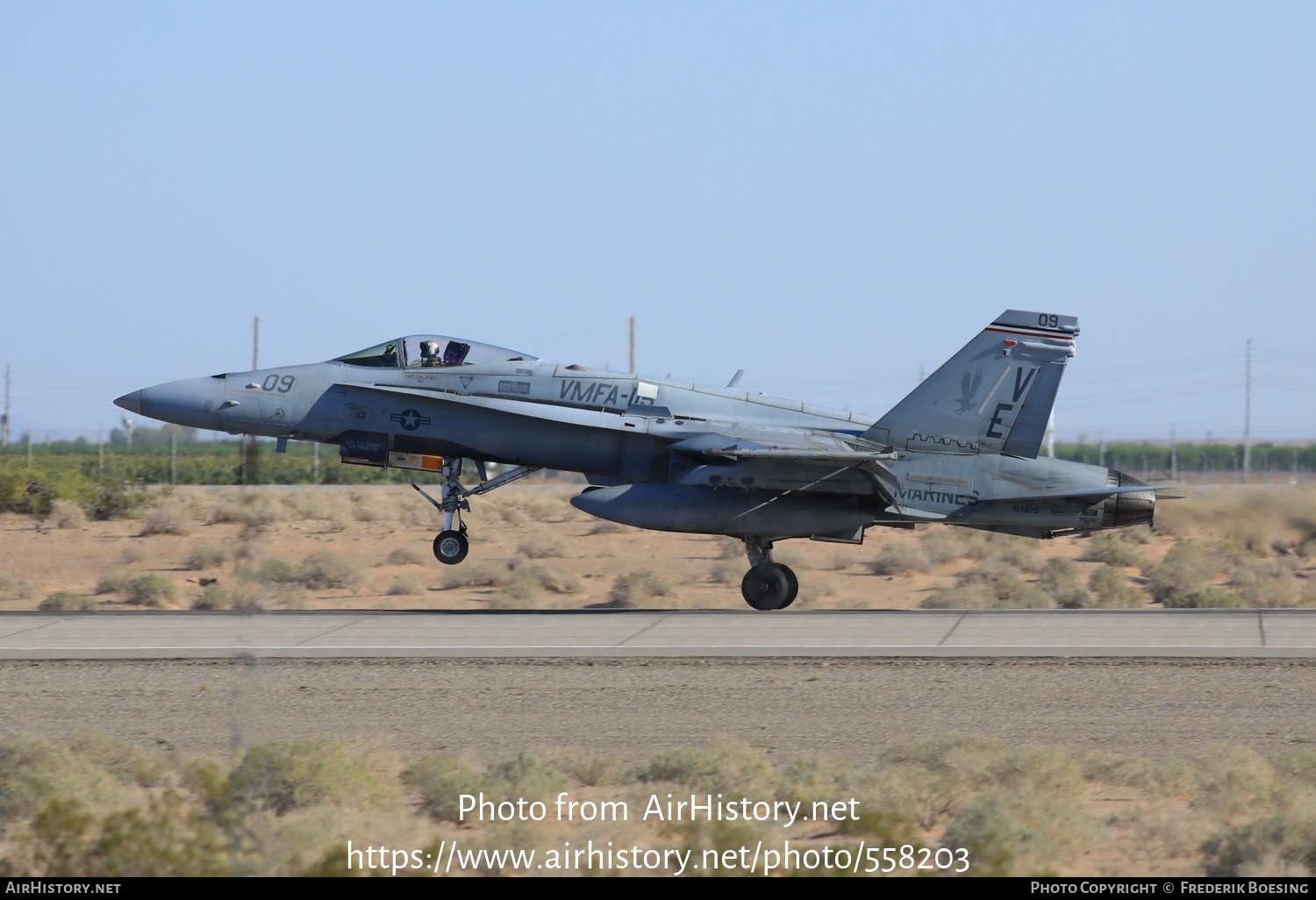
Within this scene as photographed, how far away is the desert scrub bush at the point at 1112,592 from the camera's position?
24938 millimetres

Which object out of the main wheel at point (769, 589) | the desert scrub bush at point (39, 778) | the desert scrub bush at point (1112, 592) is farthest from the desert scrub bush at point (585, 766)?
the desert scrub bush at point (1112, 592)

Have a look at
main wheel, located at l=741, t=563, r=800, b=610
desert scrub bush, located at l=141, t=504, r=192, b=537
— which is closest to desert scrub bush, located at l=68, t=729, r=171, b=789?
main wheel, located at l=741, t=563, r=800, b=610

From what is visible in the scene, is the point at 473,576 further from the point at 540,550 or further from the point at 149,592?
the point at 149,592

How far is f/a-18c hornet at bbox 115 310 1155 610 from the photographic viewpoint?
19109 millimetres

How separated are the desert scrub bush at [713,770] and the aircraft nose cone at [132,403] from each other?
1252 centimetres

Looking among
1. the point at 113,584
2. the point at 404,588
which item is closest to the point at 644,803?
the point at 404,588

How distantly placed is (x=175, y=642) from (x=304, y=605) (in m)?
8.97

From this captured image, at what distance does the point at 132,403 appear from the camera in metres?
20.1

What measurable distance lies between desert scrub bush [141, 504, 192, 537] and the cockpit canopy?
18043 mm

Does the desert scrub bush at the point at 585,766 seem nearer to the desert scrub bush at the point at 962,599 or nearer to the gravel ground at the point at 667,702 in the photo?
the gravel ground at the point at 667,702

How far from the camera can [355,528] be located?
39.2m
